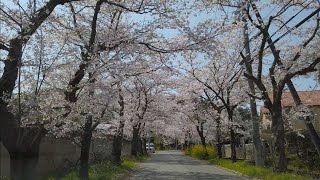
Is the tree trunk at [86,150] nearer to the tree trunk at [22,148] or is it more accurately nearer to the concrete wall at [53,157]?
the concrete wall at [53,157]

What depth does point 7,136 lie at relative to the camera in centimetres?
1006

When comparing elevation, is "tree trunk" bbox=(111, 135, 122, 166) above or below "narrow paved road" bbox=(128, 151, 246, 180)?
above

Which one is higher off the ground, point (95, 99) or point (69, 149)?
point (95, 99)

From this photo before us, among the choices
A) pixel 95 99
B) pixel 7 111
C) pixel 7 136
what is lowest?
pixel 7 136

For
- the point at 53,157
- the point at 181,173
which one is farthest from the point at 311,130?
the point at 53,157

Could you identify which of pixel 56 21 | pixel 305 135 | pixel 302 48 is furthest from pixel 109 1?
pixel 305 135

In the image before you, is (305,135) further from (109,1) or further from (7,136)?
(7,136)

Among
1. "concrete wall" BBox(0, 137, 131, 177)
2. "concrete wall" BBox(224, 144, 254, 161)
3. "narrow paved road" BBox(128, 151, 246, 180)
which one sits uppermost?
"concrete wall" BBox(224, 144, 254, 161)

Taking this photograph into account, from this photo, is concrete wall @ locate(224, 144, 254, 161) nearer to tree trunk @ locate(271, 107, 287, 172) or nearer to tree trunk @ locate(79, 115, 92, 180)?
tree trunk @ locate(271, 107, 287, 172)

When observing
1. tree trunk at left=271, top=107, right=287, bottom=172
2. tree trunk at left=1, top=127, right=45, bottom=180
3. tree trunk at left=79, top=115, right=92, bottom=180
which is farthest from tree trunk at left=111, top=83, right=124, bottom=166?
tree trunk at left=1, top=127, right=45, bottom=180

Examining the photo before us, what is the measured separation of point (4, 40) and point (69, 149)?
11808 mm

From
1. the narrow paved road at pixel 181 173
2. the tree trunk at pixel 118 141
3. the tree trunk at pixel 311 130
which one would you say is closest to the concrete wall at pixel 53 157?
the tree trunk at pixel 118 141

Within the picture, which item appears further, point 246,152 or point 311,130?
point 246,152

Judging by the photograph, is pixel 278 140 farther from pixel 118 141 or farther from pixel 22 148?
pixel 118 141
